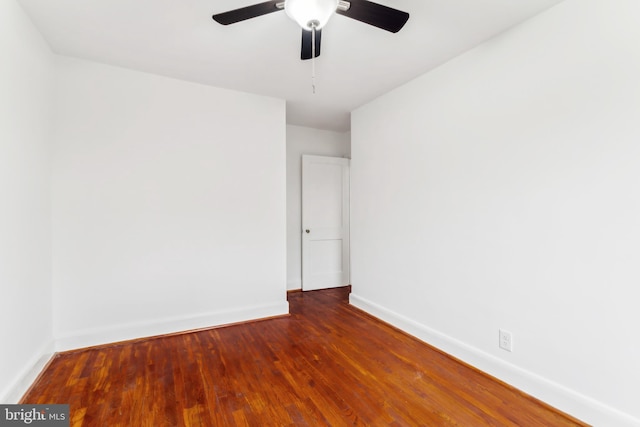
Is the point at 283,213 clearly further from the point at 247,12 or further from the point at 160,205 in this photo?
the point at 247,12

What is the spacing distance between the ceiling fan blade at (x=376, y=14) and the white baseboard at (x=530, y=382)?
2.36 meters

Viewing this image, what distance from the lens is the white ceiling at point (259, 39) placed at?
6.24ft

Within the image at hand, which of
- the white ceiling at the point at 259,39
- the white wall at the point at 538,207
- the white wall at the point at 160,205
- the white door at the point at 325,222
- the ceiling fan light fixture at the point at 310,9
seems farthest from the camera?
the white door at the point at 325,222

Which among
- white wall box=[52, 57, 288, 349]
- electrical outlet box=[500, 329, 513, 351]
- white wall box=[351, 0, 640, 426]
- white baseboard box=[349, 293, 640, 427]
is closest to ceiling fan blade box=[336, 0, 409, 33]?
white wall box=[351, 0, 640, 426]

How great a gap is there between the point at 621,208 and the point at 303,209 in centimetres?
342

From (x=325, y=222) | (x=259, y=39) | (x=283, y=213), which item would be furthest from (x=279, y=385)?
(x=325, y=222)

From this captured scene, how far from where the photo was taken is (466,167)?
2.42m

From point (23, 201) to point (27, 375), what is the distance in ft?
3.82

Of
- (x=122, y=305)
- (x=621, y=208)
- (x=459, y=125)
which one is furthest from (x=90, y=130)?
(x=621, y=208)

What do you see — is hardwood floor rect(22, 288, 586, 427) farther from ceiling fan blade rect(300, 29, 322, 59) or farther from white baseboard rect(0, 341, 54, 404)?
ceiling fan blade rect(300, 29, 322, 59)

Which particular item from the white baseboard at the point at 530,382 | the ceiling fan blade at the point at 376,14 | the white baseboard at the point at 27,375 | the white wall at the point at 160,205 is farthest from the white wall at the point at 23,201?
the white baseboard at the point at 530,382

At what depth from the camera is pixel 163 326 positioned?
9.40ft

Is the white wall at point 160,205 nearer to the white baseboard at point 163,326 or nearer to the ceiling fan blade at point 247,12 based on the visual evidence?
the white baseboard at point 163,326

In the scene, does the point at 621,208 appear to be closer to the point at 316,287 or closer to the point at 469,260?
the point at 469,260
